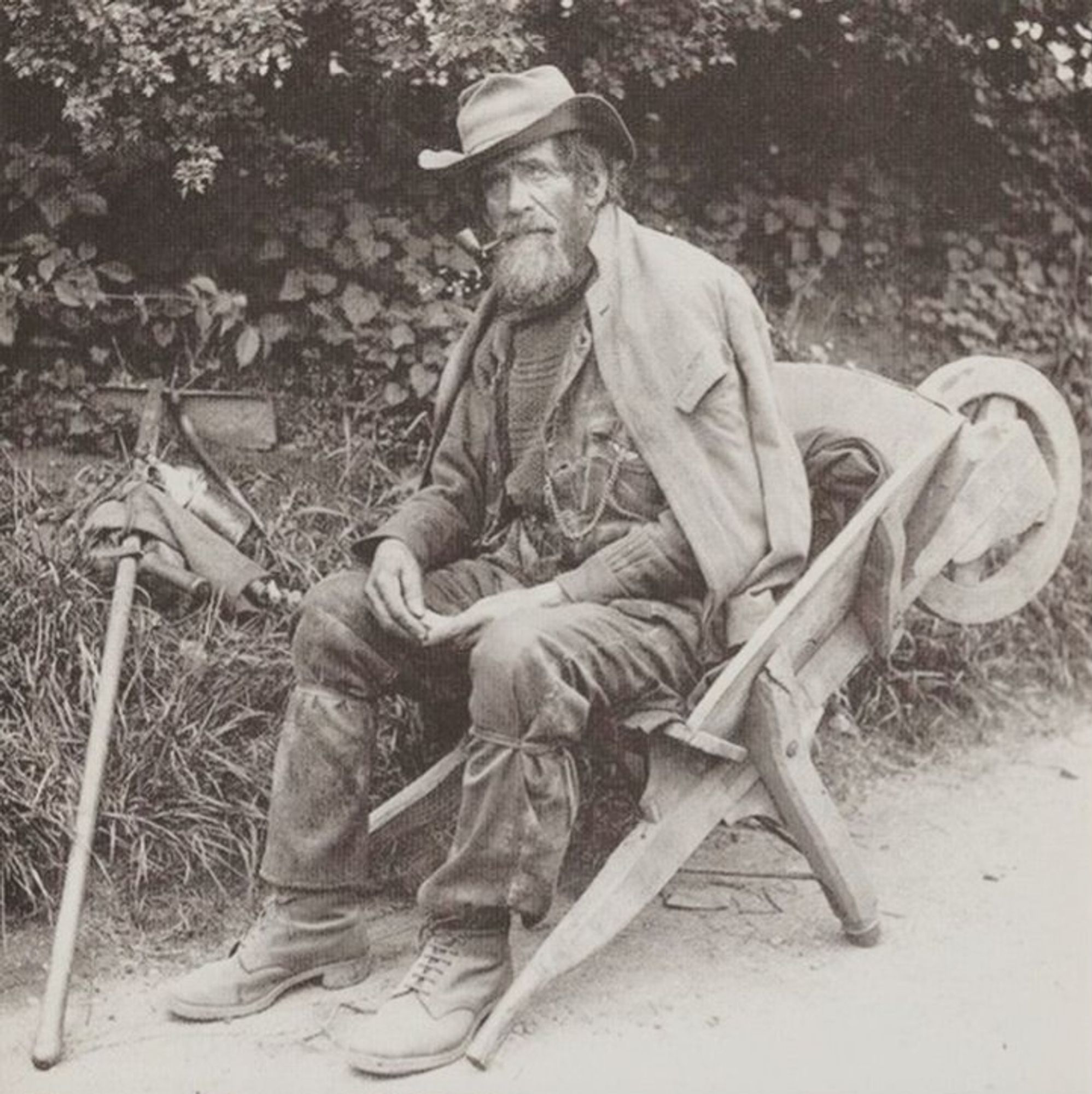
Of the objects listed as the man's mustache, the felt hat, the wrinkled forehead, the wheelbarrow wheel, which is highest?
the felt hat

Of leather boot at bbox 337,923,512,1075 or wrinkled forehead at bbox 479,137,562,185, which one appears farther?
wrinkled forehead at bbox 479,137,562,185

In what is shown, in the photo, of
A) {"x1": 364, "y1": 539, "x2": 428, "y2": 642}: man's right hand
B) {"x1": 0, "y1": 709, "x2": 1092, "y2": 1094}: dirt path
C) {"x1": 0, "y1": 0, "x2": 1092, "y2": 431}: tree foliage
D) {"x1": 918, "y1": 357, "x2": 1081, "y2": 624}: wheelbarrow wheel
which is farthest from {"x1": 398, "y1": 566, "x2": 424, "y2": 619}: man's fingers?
{"x1": 0, "y1": 0, "x2": 1092, "y2": 431}: tree foliage

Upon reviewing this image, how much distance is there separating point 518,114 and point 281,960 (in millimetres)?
1931

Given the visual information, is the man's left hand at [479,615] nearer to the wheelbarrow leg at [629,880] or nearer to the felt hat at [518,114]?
the wheelbarrow leg at [629,880]

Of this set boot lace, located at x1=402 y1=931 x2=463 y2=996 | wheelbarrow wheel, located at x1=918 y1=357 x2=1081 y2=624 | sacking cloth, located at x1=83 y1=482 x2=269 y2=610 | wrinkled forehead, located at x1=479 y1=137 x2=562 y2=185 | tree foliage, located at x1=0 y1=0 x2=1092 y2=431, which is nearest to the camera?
boot lace, located at x1=402 y1=931 x2=463 y2=996

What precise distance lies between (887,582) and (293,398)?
226cm

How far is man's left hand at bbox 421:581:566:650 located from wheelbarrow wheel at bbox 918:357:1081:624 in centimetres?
121

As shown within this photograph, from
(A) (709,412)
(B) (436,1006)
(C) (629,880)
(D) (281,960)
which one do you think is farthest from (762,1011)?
(A) (709,412)

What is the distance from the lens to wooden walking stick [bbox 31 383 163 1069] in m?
3.39

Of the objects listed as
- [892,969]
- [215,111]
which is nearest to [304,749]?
[892,969]

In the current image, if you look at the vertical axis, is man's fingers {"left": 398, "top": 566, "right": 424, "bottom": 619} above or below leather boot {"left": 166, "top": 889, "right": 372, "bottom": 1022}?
above

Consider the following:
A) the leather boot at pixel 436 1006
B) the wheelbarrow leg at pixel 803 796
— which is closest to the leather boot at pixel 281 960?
the leather boot at pixel 436 1006

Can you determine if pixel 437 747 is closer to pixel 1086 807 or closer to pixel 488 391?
pixel 488 391

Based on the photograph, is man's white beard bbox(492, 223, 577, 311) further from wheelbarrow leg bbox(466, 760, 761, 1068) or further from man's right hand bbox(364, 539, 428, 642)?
wheelbarrow leg bbox(466, 760, 761, 1068)
